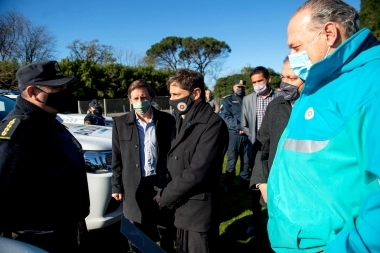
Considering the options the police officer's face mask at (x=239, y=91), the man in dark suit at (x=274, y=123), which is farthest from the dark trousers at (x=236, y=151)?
the man in dark suit at (x=274, y=123)

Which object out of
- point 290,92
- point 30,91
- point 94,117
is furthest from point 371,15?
point 30,91

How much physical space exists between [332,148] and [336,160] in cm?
4

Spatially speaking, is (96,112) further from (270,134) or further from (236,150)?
(270,134)

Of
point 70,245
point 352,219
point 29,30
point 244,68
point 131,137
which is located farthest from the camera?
point 29,30

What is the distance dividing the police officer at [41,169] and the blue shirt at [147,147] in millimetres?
750

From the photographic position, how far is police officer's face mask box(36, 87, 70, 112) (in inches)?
86.1

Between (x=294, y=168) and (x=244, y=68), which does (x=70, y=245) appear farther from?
(x=244, y=68)

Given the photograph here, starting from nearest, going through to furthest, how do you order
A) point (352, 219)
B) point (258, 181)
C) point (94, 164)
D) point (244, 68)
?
point (352, 219) → point (258, 181) → point (94, 164) → point (244, 68)

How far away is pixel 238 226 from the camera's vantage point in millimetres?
4336

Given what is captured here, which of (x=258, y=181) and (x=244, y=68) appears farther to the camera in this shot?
(x=244, y=68)

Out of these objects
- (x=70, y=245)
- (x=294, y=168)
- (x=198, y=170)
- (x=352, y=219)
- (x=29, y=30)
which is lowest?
(x=70, y=245)

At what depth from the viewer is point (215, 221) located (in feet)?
8.24

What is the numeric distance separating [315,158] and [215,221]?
1.58 m

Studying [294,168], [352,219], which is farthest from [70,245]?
[352,219]
